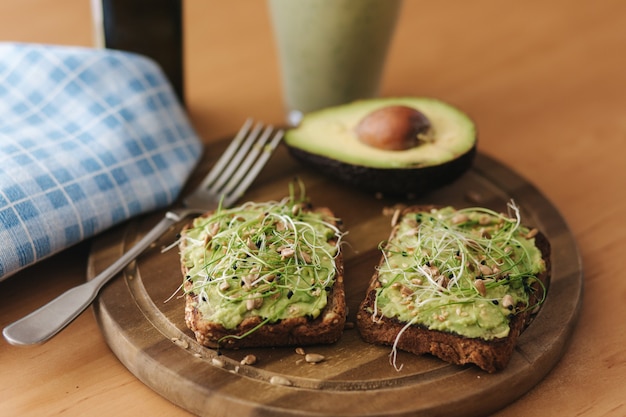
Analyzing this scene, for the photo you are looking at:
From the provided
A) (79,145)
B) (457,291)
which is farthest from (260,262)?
(79,145)

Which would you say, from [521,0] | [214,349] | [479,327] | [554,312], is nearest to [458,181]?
[554,312]

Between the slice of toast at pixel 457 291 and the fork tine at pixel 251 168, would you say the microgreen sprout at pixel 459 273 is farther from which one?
the fork tine at pixel 251 168

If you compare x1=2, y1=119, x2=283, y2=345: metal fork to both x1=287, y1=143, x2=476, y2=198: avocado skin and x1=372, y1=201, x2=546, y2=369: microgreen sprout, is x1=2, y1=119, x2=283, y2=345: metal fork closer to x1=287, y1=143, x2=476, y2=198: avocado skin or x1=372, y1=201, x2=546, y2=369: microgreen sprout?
x1=287, y1=143, x2=476, y2=198: avocado skin

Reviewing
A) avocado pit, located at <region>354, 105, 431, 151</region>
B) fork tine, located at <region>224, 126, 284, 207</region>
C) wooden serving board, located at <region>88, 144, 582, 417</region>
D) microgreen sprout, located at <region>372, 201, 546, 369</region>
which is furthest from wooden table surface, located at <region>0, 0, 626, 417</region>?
avocado pit, located at <region>354, 105, 431, 151</region>

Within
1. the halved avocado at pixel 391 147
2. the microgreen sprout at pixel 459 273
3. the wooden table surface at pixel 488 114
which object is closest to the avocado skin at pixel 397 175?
the halved avocado at pixel 391 147

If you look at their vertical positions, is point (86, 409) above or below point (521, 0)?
below

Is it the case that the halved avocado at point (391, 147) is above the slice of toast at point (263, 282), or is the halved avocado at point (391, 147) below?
above

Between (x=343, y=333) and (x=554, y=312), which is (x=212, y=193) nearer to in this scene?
(x=343, y=333)
